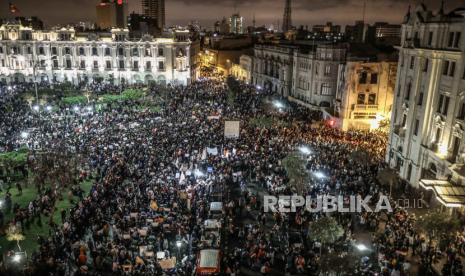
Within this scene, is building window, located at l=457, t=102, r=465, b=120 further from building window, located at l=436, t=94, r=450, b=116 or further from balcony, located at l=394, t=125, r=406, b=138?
balcony, located at l=394, t=125, r=406, b=138

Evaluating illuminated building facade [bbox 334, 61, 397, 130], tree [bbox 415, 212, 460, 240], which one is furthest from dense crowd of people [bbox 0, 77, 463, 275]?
illuminated building facade [bbox 334, 61, 397, 130]

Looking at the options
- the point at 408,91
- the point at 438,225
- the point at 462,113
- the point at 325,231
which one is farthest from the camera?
the point at 408,91

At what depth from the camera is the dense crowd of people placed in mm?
20656

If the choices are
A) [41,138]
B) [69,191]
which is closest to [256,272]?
[69,191]

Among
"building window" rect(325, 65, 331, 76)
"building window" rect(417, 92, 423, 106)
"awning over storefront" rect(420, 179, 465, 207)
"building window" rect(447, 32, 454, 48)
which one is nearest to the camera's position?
"awning over storefront" rect(420, 179, 465, 207)

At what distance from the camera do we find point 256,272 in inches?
807

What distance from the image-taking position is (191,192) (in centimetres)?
2780

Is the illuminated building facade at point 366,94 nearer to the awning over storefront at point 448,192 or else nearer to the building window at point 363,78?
the building window at point 363,78

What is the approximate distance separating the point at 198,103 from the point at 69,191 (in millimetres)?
29120

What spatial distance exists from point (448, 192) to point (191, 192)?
15.8 m

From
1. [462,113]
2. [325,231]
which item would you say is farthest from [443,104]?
[325,231]

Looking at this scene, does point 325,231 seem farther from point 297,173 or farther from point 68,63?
point 68,63

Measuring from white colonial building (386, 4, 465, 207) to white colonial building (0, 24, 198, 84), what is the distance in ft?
167

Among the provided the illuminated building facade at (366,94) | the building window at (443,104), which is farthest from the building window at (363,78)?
the building window at (443,104)
